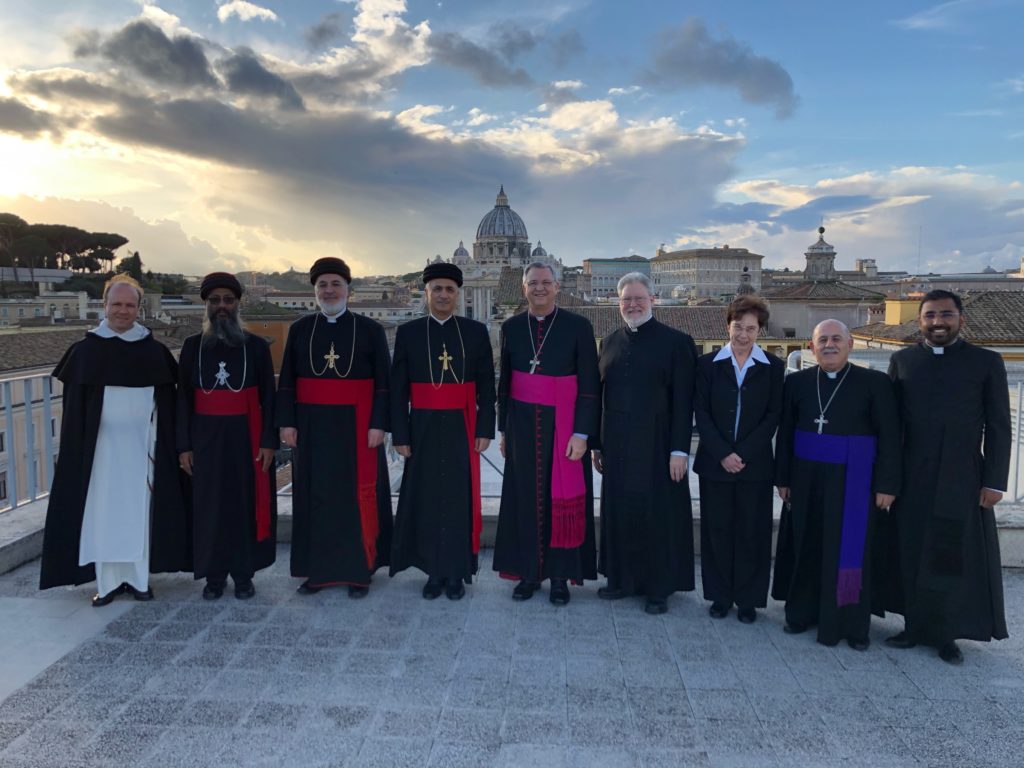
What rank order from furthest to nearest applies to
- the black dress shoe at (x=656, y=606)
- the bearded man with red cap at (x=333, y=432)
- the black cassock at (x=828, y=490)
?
the bearded man with red cap at (x=333, y=432), the black dress shoe at (x=656, y=606), the black cassock at (x=828, y=490)

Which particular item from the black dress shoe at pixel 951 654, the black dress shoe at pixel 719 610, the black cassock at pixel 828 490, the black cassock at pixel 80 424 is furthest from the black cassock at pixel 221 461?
the black dress shoe at pixel 951 654

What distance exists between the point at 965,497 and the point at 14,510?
4.93 metres

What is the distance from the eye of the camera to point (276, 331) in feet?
125

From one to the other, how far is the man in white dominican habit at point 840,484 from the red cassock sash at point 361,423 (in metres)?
2.00

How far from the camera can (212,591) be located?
11.2 feet

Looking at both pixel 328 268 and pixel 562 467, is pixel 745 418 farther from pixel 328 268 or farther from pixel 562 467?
pixel 328 268

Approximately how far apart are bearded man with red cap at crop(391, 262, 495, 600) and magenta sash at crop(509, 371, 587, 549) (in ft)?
0.94

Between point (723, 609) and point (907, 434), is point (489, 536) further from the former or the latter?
point (907, 434)

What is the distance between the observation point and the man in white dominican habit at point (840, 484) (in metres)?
2.98

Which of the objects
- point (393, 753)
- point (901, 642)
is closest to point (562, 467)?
point (393, 753)

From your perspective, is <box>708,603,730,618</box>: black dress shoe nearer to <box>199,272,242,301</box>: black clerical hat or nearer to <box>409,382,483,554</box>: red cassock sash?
<box>409,382,483,554</box>: red cassock sash

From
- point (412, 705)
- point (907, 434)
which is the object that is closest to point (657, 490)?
point (907, 434)

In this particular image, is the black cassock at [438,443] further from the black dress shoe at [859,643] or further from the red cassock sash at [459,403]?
the black dress shoe at [859,643]

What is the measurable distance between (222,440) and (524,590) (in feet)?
5.39
